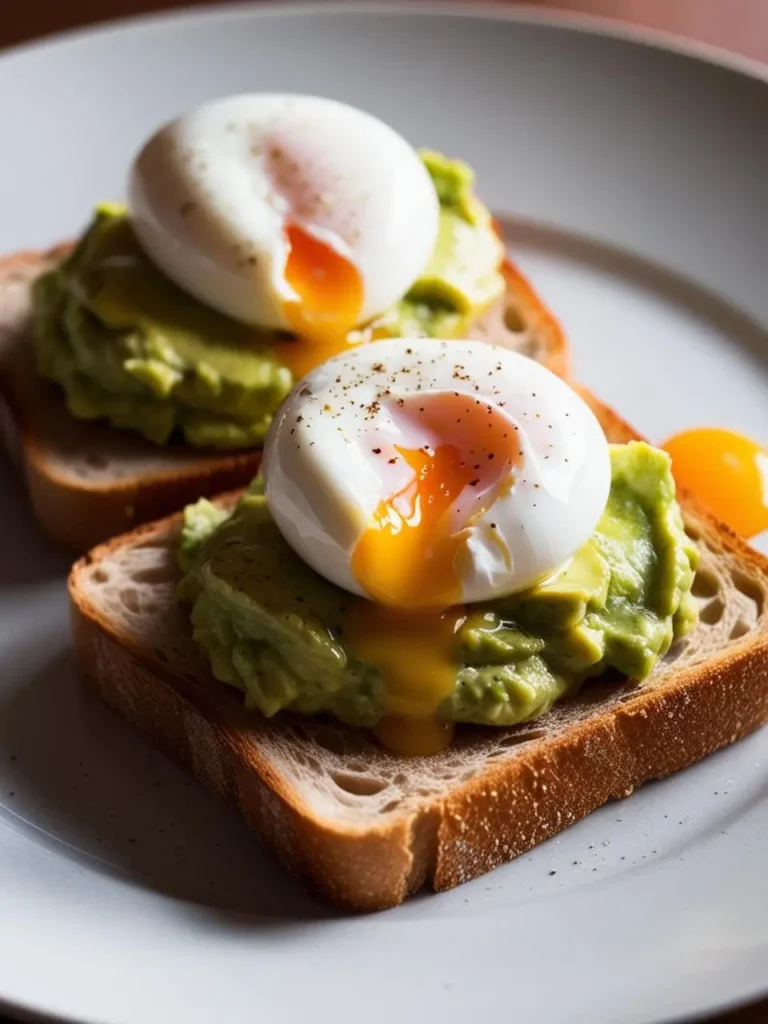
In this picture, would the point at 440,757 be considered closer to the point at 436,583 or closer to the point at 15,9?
the point at 436,583

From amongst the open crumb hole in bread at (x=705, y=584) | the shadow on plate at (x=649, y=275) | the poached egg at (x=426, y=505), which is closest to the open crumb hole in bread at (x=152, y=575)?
the poached egg at (x=426, y=505)

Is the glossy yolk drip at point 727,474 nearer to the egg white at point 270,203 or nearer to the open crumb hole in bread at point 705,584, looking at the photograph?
the open crumb hole in bread at point 705,584

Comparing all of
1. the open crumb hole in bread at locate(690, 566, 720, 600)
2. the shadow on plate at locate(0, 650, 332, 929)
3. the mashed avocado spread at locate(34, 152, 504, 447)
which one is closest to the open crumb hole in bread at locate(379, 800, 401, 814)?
the shadow on plate at locate(0, 650, 332, 929)

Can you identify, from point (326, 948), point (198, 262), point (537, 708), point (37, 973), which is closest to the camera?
point (37, 973)

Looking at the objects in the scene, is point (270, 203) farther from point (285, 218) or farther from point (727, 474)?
point (727, 474)

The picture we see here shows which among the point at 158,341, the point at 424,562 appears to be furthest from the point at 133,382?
the point at 424,562

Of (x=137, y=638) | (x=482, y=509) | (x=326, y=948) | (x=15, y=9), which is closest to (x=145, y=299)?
(x=137, y=638)

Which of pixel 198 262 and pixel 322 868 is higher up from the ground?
pixel 198 262
